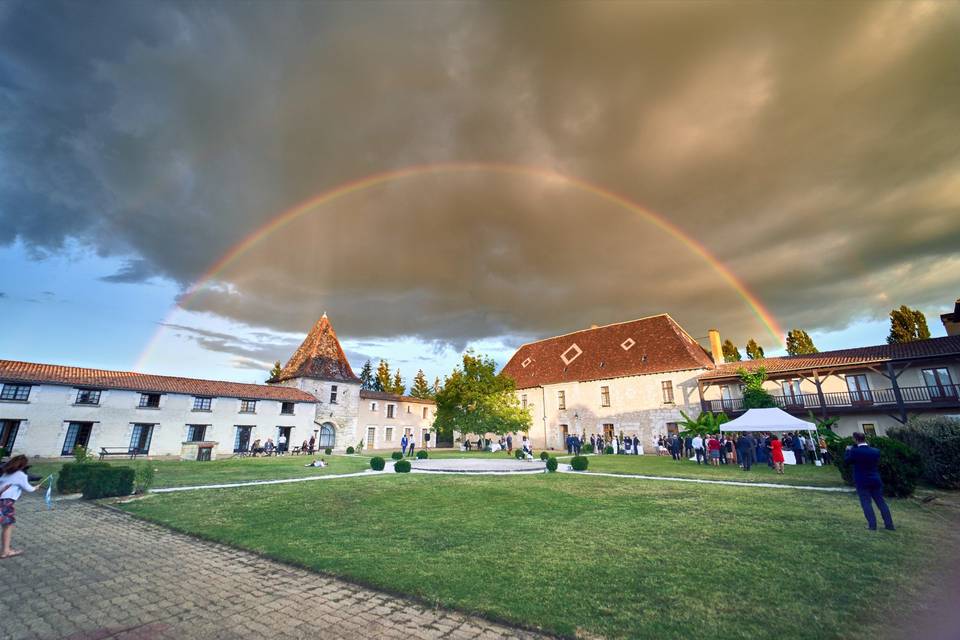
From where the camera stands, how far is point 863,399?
25.7 m

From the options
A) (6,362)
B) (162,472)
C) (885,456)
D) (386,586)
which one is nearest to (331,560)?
(386,586)

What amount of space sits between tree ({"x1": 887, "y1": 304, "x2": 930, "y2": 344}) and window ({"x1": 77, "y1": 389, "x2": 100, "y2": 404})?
75710mm

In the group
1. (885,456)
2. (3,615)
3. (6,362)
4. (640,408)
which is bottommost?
(3,615)

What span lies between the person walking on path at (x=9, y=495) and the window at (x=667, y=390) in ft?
117

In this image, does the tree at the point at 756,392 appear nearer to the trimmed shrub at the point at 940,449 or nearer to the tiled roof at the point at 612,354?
the tiled roof at the point at 612,354

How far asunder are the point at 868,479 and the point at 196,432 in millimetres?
39230

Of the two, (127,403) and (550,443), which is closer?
(127,403)

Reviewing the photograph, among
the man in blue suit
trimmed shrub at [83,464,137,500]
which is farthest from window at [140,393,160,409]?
the man in blue suit

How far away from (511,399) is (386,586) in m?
32.0

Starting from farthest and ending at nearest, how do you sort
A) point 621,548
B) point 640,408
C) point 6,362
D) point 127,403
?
1. point 640,408
2. point 127,403
3. point 6,362
4. point 621,548

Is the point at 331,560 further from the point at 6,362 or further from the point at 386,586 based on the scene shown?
the point at 6,362

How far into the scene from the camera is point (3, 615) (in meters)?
4.53

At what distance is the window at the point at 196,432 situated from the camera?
103 feet

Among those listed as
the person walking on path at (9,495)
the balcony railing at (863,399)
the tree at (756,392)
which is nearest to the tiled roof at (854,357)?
the tree at (756,392)
